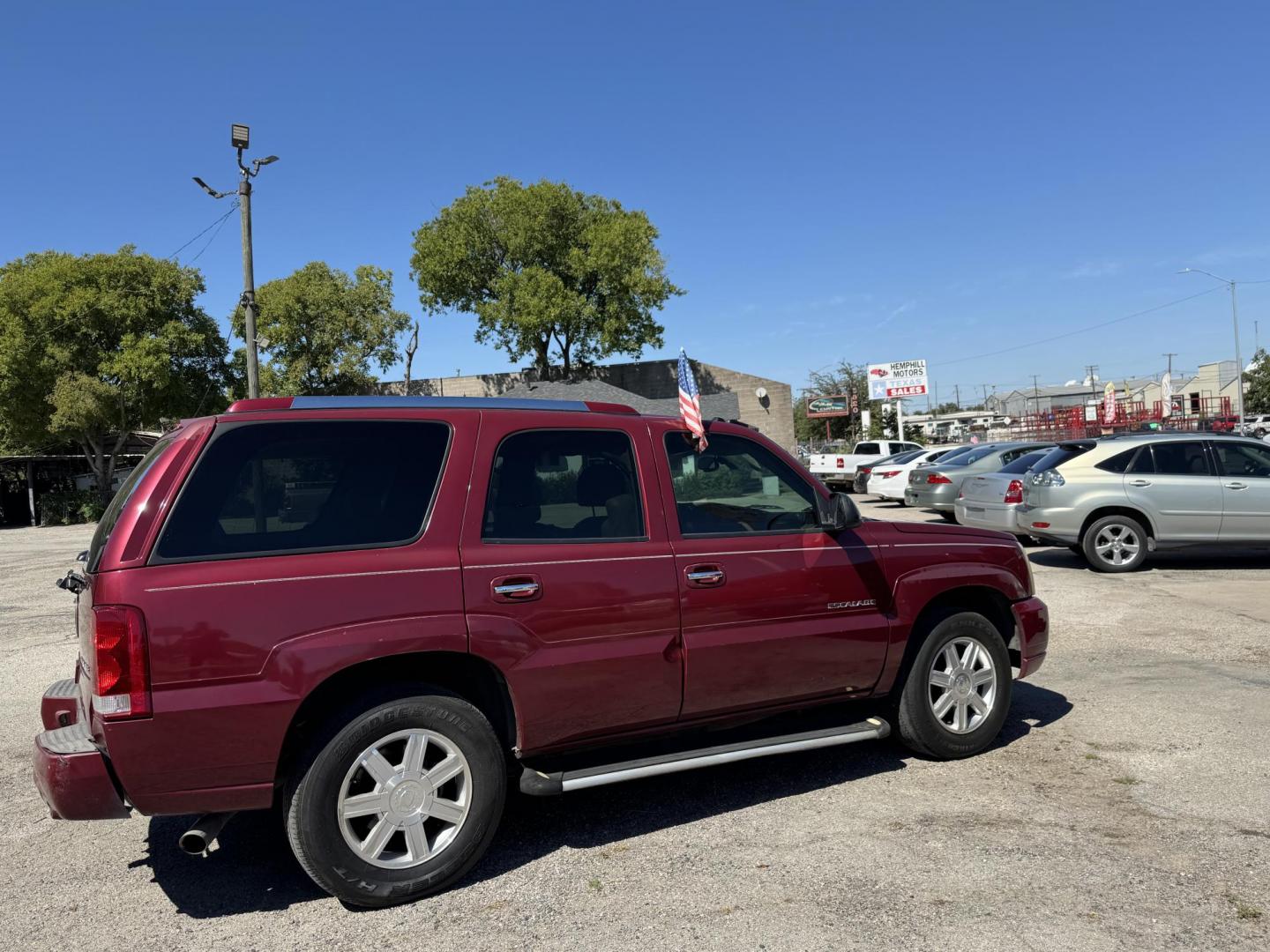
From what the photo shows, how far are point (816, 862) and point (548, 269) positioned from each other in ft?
118

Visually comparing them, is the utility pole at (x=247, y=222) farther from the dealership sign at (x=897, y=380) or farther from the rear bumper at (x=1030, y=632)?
the dealership sign at (x=897, y=380)

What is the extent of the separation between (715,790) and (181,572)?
2.73m

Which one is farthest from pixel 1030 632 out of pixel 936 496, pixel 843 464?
pixel 843 464

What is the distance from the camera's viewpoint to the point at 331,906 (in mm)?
3576

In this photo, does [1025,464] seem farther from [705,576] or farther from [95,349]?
[95,349]

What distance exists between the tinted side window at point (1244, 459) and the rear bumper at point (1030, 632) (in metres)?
7.23

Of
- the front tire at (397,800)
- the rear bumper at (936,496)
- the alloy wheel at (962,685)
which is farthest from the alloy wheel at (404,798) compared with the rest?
the rear bumper at (936,496)

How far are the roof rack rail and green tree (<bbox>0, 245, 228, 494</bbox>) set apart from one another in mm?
27635

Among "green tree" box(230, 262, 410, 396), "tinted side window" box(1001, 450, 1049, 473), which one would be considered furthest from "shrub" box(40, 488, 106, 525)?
"tinted side window" box(1001, 450, 1049, 473)

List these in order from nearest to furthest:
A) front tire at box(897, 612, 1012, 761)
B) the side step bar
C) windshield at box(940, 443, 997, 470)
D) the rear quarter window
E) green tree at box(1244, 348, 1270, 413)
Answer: the side step bar
front tire at box(897, 612, 1012, 761)
the rear quarter window
windshield at box(940, 443, 997, 470)
green tree at box(1244, 348, 1270, 413)

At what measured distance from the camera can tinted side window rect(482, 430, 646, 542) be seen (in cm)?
385

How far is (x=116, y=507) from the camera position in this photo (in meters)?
3.54

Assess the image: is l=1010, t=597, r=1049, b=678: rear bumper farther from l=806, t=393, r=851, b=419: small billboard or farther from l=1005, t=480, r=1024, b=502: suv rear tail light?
l=806, t=393, r=851, b=419: small billboard

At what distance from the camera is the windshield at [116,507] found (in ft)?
11.0
